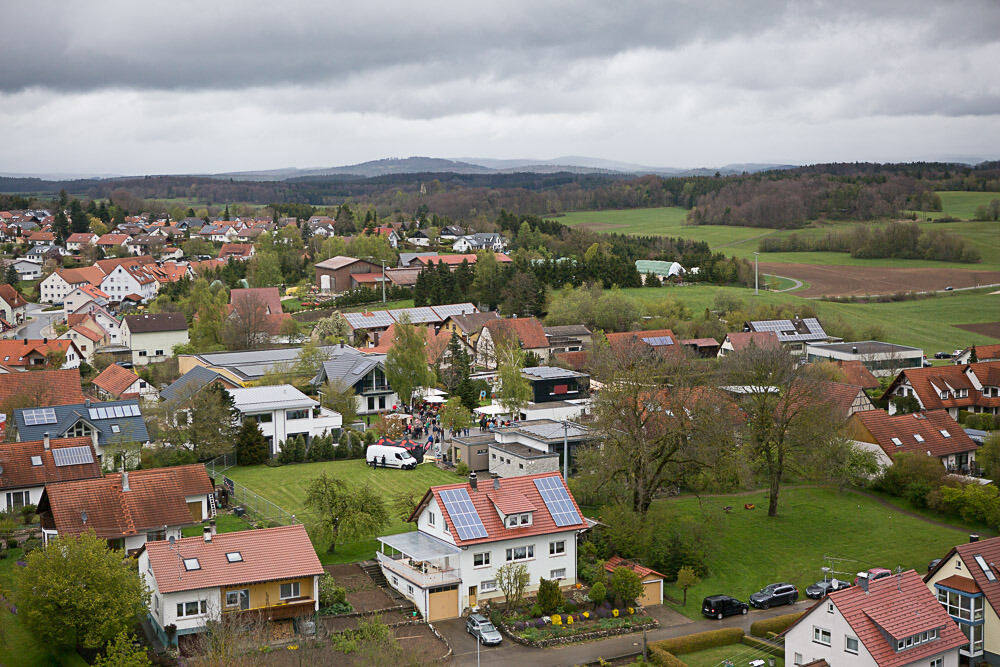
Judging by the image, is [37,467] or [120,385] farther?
[120,385]

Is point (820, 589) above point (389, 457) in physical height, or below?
below

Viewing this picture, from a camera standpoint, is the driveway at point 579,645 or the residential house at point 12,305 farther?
the residential house at point 12,305

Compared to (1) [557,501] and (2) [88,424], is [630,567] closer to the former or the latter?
(1) [557,501]

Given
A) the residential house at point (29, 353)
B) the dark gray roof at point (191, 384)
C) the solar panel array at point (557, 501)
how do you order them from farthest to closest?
1. the residential house at point (29, 353)
2. the dark gray roof at point (191, 384)
3. the solar panel array at point (557, 501)

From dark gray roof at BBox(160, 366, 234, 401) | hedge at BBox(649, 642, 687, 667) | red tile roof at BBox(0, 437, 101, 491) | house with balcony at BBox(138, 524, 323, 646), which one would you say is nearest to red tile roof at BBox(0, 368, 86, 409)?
dark gray roof at BBox(160, 366, 234, 401)

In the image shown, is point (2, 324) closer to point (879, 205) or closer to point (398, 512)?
point (398, 512)

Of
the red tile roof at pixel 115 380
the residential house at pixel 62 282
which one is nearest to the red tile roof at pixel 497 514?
the red tile roof at pixel 115 380

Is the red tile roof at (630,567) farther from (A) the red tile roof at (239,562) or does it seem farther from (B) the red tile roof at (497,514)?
(A) the red tile roof at (239,562)

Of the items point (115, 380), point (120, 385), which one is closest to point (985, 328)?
point (120, 385)
